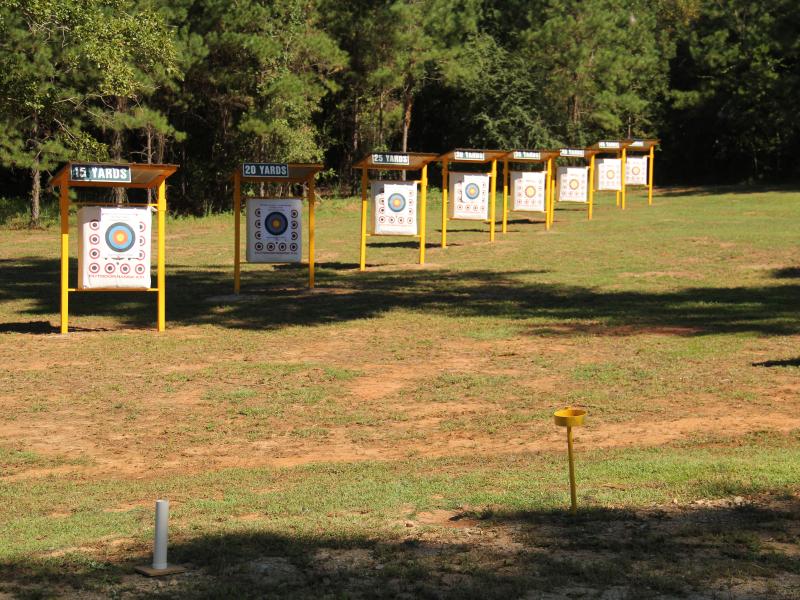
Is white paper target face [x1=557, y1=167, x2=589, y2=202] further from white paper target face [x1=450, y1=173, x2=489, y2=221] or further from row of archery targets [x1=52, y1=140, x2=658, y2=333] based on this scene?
white paper target face [x1=450, y1=173, x2=489, y2=221]

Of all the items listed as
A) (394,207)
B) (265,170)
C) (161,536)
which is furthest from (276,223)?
(161,536)

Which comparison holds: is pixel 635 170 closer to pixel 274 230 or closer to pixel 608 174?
pixel 608 174

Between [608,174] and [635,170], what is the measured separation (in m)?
3.35

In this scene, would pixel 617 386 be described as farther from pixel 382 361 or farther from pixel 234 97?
pixel 234 97

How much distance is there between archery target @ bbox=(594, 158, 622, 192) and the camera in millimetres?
42844

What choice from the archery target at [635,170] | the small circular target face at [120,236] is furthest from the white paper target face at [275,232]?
the archery target at [635,170]

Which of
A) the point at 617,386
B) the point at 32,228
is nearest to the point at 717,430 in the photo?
the point at 617,386

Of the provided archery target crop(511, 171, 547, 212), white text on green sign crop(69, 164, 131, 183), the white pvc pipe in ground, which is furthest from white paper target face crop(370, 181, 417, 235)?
the white pvc pipe in ground

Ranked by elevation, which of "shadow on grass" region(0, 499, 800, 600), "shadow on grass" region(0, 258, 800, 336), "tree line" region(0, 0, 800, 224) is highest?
"tree line" region(0, 0, 800, 224)

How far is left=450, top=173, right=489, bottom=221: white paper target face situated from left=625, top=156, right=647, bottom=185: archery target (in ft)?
54.8

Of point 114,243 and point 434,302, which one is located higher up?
point 114,243

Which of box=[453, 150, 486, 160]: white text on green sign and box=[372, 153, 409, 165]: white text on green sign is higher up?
box=[453, 150, 486, 160]: white text on green sign

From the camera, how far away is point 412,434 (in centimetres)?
1102

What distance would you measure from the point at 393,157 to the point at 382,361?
992 centimetres
